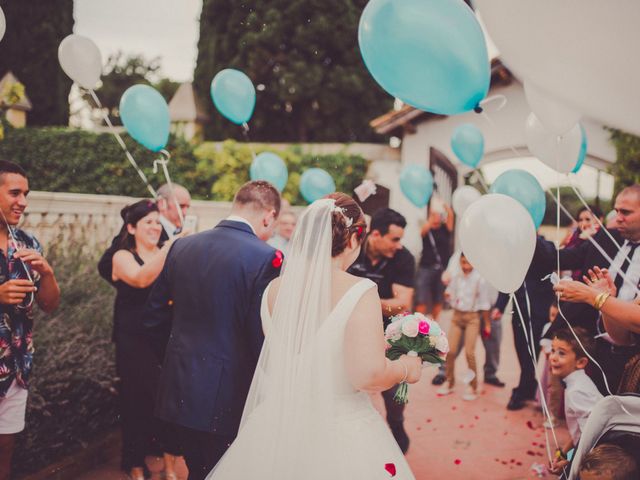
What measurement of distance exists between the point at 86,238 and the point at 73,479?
11.4 feet

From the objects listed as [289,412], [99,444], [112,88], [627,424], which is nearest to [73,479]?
[99,444]

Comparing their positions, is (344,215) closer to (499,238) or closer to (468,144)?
(499,238)

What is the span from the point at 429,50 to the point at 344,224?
95cm

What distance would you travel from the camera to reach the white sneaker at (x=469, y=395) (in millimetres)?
6180

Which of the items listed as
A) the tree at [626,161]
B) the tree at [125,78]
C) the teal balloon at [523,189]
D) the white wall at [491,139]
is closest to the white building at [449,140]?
the white wall at [491,139]

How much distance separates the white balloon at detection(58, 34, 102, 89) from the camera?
177 inches

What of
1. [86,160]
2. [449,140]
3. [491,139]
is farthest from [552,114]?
[86,160]

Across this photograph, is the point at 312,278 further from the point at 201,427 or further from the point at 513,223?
the point at 513,223

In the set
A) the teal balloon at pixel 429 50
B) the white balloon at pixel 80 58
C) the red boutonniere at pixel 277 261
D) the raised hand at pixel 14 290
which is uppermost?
the teal balloon at pixel 429 50

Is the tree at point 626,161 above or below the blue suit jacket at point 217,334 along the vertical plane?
below

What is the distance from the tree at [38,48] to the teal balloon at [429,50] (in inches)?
635

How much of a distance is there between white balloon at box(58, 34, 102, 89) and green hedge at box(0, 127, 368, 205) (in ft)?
30.1

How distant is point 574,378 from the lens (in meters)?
3.65

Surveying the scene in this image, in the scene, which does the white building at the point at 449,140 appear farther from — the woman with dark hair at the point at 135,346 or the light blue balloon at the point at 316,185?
the woman with dark hair at the point at 135,346
